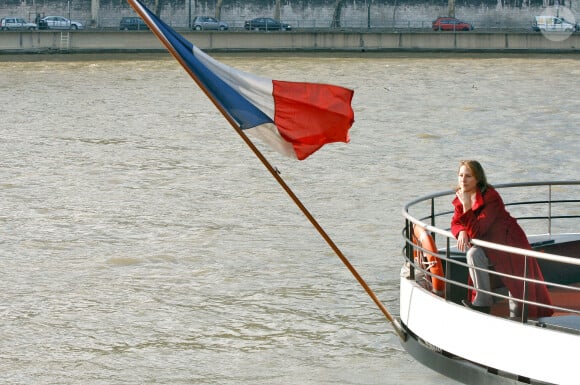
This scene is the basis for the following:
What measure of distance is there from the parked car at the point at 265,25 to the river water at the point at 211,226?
14.1 meters

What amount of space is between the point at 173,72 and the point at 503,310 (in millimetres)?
27161

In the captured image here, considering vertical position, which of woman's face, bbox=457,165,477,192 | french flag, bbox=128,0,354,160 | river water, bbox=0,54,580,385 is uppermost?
french flag, bbox=128,0,354,160

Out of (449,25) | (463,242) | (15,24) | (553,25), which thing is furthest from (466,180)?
(449,25)

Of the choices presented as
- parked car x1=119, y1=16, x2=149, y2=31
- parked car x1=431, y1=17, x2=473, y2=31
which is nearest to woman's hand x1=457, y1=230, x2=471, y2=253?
parked car x1=119, y1=16, x2=149, y2=31

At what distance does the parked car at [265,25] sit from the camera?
4303cm

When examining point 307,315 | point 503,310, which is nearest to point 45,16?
point 307,315

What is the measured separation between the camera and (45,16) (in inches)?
1817

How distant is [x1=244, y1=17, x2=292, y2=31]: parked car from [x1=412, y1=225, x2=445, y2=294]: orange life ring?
35996 mm

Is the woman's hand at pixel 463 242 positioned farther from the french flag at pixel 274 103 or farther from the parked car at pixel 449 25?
the parked car at pixel 449 25

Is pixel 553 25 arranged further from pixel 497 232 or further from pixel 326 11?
pixel 497 232

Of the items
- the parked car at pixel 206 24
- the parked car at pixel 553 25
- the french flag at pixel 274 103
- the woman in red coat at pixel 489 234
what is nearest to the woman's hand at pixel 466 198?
the woman in red coat at pixel 489 234

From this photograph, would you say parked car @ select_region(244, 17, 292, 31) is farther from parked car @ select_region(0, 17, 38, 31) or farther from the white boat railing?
the white boat railing

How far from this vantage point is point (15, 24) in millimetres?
41844

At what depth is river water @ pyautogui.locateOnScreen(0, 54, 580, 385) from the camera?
345 inches
